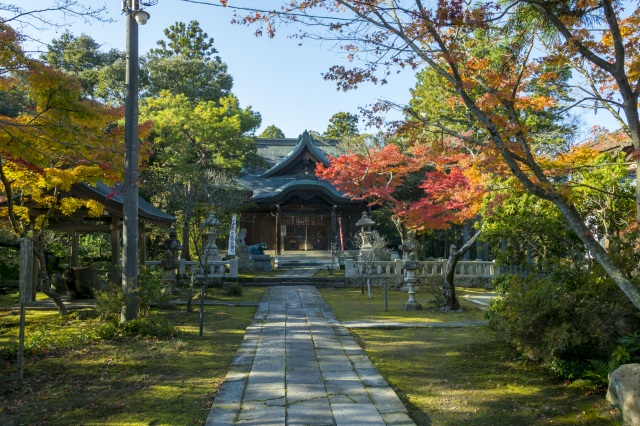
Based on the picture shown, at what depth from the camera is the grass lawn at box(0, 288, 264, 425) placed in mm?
4145

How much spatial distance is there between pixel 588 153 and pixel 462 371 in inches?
178

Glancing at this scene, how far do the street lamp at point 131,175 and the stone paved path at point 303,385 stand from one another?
1.96m

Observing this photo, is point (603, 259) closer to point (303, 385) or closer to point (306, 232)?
point (303, 385)

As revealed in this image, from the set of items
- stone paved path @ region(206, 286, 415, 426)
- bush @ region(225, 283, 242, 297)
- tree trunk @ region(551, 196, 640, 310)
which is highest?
tree trunk @ region(551, 196, 640, 310)

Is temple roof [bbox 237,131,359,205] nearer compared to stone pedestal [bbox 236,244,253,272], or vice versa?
stone pedestal [bbox 236,244,253,272]

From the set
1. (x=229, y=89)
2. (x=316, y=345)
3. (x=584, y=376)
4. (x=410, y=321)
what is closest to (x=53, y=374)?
(x=316, y=345)

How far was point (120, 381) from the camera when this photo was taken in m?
5.14

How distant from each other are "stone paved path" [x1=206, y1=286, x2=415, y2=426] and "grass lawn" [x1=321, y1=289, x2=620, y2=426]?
0.28m

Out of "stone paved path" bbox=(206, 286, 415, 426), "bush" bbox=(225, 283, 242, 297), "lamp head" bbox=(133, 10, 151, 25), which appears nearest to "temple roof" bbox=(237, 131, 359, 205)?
"bush" bbox=(225, 283, 242, 297)

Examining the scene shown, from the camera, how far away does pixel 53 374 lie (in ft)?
17.6

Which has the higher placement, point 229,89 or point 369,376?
point 229,89

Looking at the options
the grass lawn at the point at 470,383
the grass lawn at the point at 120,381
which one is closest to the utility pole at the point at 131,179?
the grass lawn at the point at 120,381

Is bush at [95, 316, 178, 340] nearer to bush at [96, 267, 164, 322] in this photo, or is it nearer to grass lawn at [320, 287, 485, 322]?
bush at [96, 267, 164, 322]

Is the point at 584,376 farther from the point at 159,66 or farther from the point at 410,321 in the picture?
the point at 159,66
